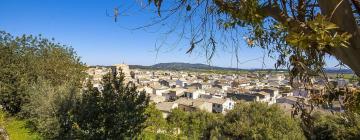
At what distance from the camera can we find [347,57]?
1.83 metres

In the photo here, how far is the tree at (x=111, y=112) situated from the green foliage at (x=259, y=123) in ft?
67.7

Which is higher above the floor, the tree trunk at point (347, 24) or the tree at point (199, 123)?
the tree trunk at point (347, 24)

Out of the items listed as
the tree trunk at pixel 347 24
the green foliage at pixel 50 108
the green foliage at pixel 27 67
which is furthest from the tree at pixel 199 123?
the tree trunk at pixel 347 24

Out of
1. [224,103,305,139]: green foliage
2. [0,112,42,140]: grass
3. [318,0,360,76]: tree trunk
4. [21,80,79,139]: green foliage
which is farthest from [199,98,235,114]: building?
[318,0,360,76]: tree trunk

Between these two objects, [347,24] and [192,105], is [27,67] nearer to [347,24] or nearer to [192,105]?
[347,24]

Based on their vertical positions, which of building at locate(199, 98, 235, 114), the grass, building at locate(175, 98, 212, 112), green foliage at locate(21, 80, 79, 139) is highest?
green foliage at locate(21, 80, 79, 139)

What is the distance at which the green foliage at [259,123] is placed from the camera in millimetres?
30002

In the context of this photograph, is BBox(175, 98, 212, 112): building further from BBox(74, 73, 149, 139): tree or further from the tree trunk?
the tree trunk

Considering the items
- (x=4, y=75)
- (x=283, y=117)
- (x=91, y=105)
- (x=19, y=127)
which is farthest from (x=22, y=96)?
(x=283, y=117)

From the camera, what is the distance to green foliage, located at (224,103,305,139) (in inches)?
1181

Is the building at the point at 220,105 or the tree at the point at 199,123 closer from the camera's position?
the tree at the point at 199,123

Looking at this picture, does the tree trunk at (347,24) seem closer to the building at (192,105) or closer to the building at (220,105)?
the building at (192,105)

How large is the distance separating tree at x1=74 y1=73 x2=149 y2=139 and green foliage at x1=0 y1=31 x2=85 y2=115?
1286 centimetres

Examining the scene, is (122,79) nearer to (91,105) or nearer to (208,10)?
(91,105)
